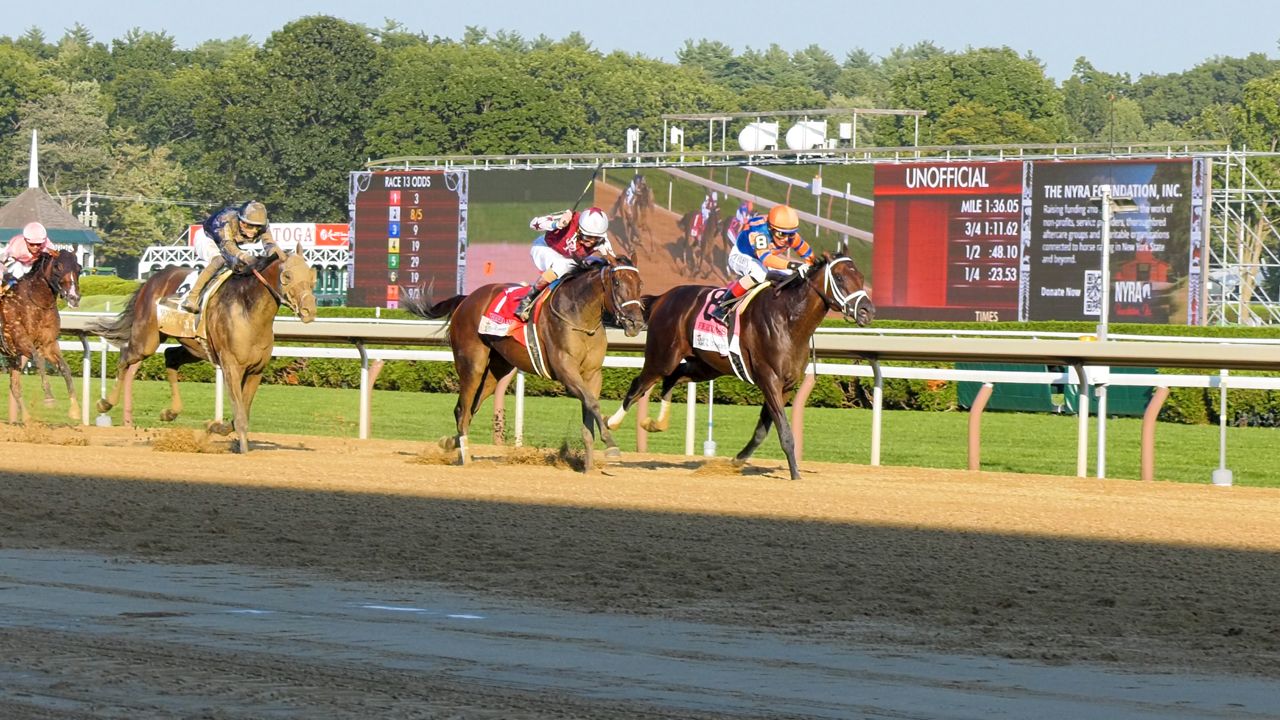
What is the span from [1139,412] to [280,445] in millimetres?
9404

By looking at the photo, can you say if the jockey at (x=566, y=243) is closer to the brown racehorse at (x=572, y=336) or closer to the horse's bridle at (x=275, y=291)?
the brown racehorse at (x=572, y=336)

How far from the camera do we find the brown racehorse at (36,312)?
14.5 m

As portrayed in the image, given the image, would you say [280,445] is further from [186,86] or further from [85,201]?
[186,86]

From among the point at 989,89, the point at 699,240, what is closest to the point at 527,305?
the point at 699,240

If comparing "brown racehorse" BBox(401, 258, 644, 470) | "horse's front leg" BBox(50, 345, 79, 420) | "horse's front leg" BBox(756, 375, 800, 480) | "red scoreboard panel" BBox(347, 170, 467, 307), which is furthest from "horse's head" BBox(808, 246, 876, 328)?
"red scoreboard panel" BBox(347, 170, 467, 307)

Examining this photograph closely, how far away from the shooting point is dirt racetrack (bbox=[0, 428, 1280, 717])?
19.3 ft

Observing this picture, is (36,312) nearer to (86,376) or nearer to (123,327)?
(123,327)

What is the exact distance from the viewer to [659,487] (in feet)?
35.0

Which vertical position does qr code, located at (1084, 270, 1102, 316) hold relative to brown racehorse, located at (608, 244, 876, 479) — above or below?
above

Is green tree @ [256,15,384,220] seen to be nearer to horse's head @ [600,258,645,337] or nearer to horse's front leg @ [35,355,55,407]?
horse's front leg @ [35,355,55,407]

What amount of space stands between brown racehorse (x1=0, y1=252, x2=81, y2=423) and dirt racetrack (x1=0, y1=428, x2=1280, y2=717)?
2.28m

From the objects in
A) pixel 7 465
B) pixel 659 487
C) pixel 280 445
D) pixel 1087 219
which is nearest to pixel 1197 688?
pixel 659 487

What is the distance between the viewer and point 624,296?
11.1m

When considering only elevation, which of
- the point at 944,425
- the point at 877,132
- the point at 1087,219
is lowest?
the point at 944,425
